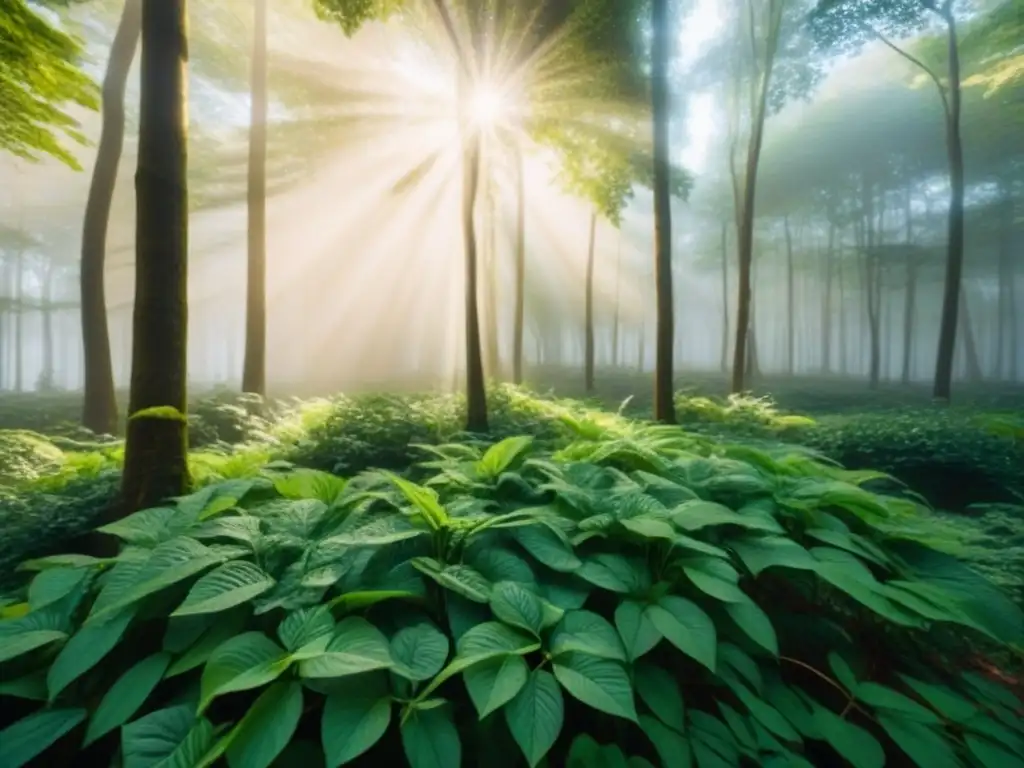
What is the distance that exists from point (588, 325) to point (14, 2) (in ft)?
50.3

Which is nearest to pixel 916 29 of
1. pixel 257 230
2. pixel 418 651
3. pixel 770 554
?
pixel 257 230

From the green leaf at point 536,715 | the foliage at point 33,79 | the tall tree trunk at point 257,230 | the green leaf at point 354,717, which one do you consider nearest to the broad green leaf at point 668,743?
the green leaf at point 536,715

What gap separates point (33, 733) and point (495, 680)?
1.30 meters

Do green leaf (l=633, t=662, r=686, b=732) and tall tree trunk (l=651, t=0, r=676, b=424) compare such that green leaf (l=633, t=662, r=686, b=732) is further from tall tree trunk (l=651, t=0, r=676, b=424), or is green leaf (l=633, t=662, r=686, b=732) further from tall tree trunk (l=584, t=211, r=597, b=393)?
tall tree trunk (l=584, t=211, r=597, b=393)

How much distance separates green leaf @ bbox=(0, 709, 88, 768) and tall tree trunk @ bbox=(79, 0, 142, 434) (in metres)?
10.7

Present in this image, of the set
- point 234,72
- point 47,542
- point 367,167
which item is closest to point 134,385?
point 47,542

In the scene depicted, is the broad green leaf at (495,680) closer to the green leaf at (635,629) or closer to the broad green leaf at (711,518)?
the green leaf at (635,629)

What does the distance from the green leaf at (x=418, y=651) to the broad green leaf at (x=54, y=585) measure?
1.22 m

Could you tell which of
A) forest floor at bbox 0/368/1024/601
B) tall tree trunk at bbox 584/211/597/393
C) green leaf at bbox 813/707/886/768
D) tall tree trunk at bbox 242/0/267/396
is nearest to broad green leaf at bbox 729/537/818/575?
green leaf at bbox 813/707/886/768

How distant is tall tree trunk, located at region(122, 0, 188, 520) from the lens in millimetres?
3664

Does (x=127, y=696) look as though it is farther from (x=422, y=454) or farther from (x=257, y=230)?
(x=257, y=230)

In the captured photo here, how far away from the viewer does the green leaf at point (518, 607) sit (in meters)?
1.60

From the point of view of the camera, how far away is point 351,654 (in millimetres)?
1417

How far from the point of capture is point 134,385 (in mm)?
3701
